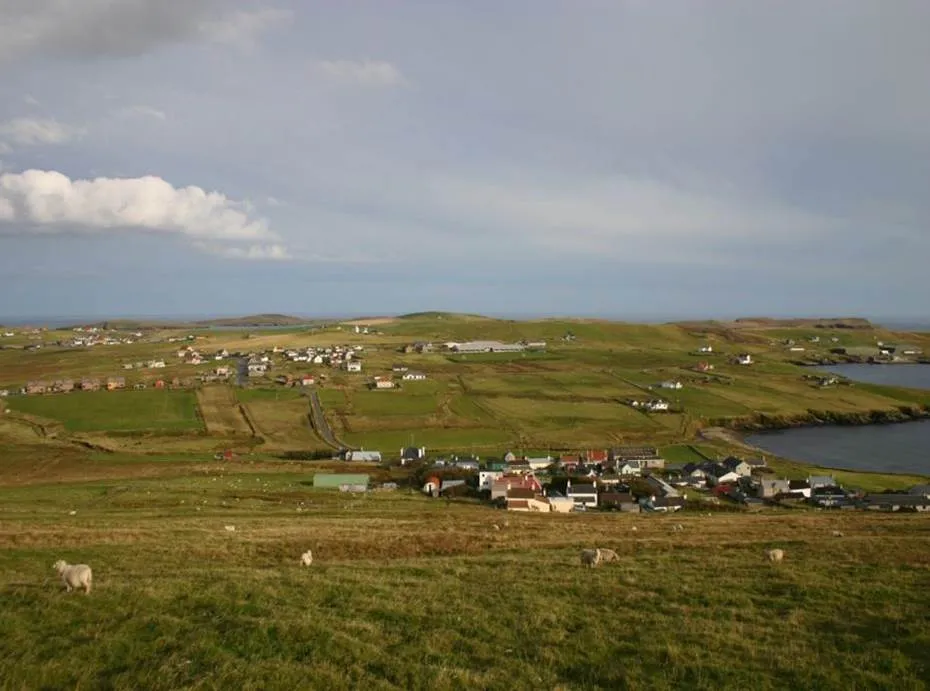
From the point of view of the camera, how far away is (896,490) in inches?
2192

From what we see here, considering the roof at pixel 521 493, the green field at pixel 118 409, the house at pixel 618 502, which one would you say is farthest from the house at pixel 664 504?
the green field at pixel 118 409

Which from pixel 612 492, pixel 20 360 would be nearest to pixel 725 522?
pixel 612 492

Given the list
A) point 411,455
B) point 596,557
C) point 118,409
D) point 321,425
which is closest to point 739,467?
point 411,455

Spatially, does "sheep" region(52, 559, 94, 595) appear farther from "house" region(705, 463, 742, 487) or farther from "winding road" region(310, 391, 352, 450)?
"winding road" region(310, 391, 352, 450)

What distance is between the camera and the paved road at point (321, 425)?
73875mm

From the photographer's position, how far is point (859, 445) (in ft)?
261

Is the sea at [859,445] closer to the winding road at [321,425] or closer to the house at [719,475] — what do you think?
the house at [719,475]

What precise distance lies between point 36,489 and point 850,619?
57.4 m

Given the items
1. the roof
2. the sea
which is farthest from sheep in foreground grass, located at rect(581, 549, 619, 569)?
the sea

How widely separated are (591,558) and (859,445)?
79242 millimetres

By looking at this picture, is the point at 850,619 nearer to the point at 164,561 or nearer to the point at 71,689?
the point at 71,689

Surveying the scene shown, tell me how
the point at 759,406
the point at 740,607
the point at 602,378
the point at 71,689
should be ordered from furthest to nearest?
the point at 602,378, the point at 759,406, the point at 740,607, the point at 71,689

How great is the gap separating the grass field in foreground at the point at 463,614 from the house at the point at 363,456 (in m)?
41.0

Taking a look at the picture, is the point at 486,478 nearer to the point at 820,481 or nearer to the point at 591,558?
the point at 820,481
